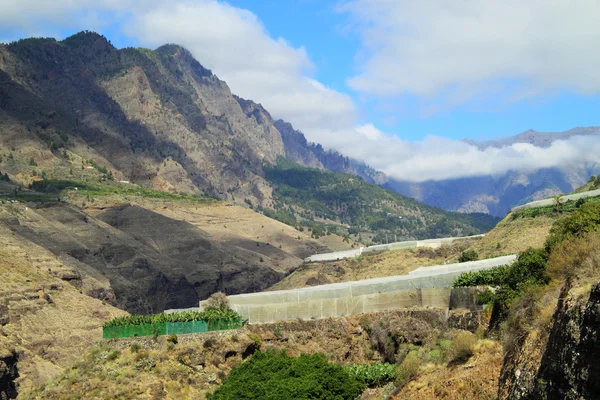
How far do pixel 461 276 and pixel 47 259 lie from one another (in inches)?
3367

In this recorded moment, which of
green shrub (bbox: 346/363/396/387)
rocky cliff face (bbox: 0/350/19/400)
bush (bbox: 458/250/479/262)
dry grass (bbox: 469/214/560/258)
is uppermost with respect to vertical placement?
dry grass (bbox: 469/214/560/258)

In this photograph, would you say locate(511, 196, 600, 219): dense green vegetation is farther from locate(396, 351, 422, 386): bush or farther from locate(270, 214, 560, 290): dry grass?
locate(396, 351, 422, 386): bush

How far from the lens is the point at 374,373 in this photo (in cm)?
4131

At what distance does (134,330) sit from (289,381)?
1112cm

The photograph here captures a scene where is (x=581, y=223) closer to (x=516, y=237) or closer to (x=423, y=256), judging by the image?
(x=516, y=237)

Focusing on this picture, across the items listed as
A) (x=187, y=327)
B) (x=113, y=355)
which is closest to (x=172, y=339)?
(x=187, y=327)

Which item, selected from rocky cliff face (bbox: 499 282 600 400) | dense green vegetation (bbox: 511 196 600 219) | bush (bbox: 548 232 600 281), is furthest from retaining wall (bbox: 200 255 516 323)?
dense green vegetation (bbox: 511 196 600 219)

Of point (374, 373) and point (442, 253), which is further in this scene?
point (442, 253)

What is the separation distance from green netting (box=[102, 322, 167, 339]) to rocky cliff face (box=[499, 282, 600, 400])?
2832cm

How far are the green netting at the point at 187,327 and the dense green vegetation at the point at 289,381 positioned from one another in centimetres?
402

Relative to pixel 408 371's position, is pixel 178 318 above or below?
above

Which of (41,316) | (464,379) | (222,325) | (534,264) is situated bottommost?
(464,379)

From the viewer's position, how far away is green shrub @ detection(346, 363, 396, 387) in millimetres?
40406

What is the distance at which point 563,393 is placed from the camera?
16125 millimetres
